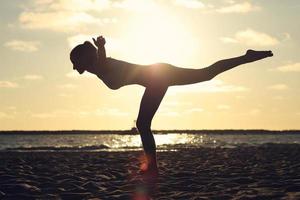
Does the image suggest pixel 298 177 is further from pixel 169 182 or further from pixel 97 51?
pixel 97 51

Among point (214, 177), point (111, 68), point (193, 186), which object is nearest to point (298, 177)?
point (214, 177)

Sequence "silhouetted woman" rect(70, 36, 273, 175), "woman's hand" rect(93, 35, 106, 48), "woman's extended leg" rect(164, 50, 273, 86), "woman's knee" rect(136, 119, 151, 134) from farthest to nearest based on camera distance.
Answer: "woman's knee" rect(136, 119, 151, 134), "woman's extended leg" rect(164, 50, 273, 86), "silhouetted woman" rect(70, 36, 273, 175), "woman's hand" rect(93, 35, 106, 48)

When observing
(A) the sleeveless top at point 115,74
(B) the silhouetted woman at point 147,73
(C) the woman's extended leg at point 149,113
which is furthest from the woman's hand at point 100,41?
(C) the woman's extended leg at point 149,113

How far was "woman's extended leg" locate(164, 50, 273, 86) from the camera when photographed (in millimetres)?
8719

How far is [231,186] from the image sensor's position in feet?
22.9

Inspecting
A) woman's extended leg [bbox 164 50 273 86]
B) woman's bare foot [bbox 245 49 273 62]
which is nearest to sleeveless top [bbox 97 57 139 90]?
woman's extended leg [bbox 164 50 273 86]

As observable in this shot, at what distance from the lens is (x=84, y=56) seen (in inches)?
333

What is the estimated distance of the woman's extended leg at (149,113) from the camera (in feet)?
28.9

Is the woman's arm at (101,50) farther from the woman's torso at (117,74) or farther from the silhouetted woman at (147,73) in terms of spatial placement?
the woman's torso at (117,74)

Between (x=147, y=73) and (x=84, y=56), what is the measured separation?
1205mm

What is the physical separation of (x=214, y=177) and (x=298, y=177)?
1408 mm

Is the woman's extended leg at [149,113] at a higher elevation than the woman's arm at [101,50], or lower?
lower

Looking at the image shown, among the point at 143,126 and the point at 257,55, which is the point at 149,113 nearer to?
the point at 143,126

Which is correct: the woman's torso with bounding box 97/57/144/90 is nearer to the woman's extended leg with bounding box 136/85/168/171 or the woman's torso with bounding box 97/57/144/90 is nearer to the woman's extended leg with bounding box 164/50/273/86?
the woman's extended leg with bounding box 136/85/168/171
